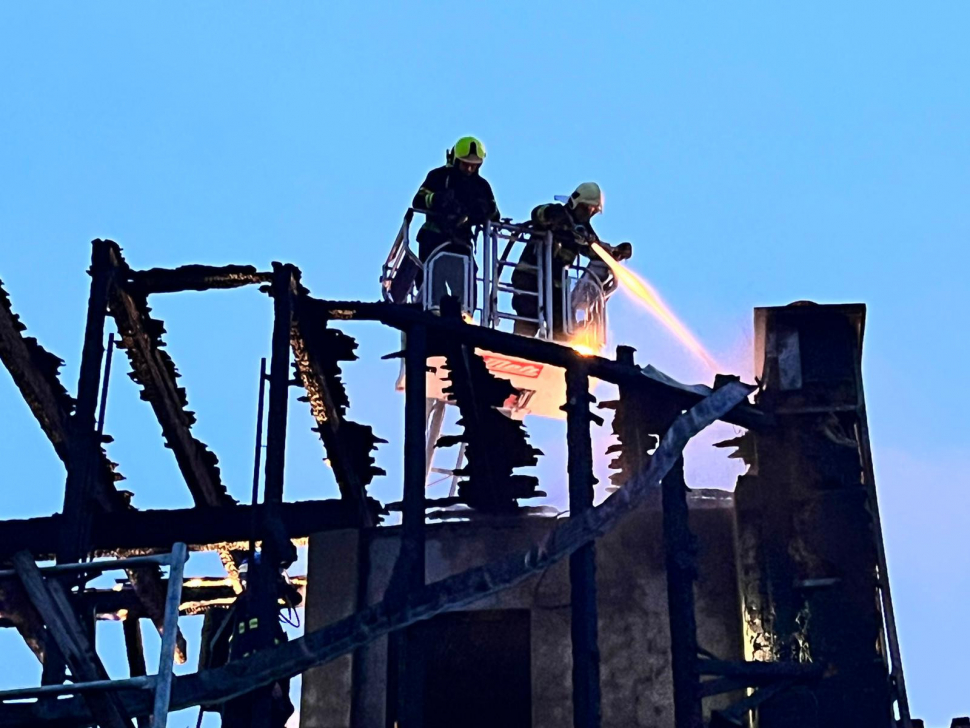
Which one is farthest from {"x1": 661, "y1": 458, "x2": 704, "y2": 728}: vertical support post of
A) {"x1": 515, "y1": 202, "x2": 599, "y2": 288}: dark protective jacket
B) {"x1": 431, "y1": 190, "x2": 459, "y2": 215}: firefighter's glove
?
{"x1": 431, "y1": 190, "x2": 459, "y2": 215}: firefighter's glove

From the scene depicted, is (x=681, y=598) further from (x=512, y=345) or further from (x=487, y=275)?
(x=487, y=275)

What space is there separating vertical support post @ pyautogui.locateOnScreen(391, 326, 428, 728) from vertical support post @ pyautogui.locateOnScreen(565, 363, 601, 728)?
4.24ft

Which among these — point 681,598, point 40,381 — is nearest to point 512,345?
point 681,598

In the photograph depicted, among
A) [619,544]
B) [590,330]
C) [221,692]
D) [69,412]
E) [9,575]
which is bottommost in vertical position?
[221,692]

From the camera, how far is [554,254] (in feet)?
51.2

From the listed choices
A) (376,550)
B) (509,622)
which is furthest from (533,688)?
(376,550)

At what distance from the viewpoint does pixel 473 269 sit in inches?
590

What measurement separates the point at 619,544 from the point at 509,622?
1321 millimetres

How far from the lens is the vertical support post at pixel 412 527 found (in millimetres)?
11547

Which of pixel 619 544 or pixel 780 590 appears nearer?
pixel 780 590

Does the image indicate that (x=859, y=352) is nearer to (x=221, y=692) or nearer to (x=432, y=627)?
(x=432, y=627)

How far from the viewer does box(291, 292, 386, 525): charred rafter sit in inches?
512

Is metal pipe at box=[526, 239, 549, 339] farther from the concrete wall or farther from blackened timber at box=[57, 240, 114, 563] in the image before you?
blackened timber at box=[57, 240, 114, 563]

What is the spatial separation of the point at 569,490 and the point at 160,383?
3967 millimetres
